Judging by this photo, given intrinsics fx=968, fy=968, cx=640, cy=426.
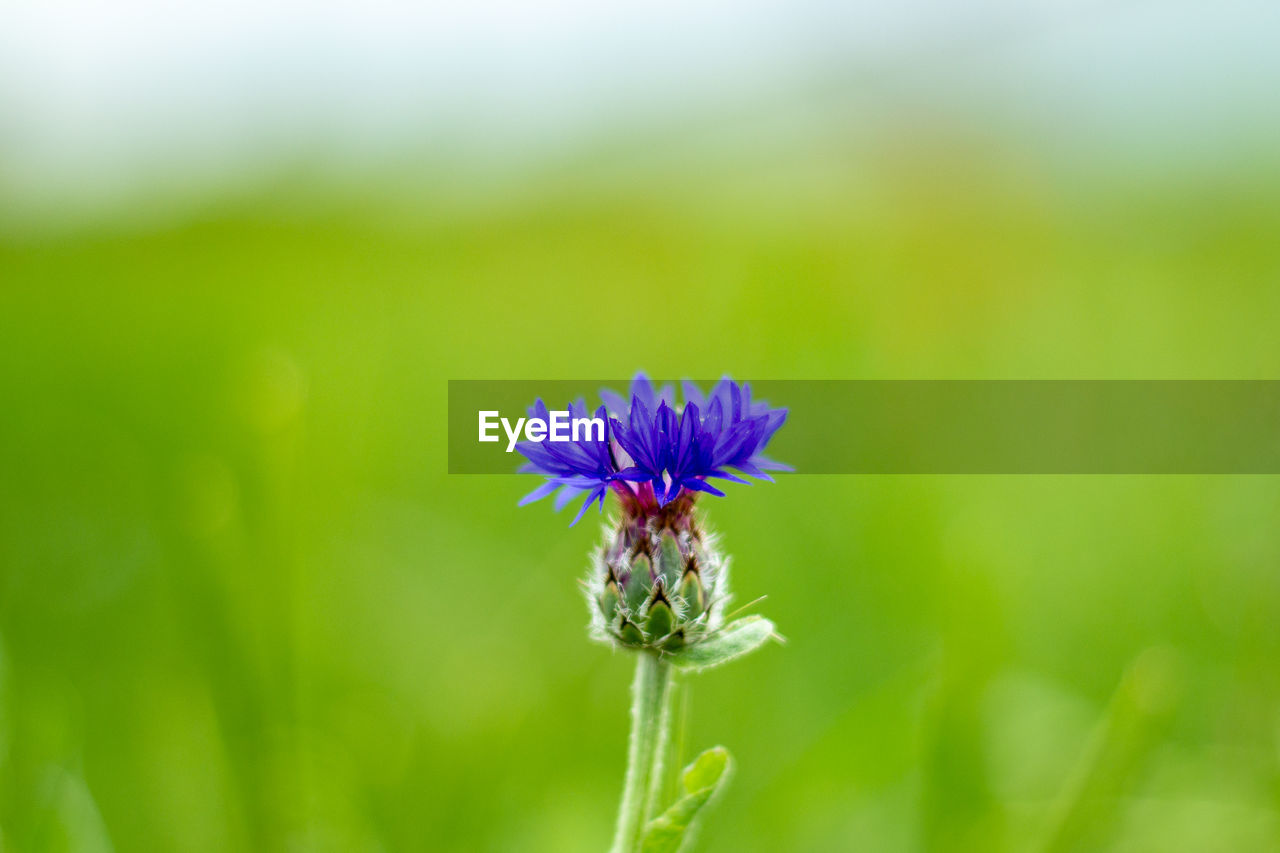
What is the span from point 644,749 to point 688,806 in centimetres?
10

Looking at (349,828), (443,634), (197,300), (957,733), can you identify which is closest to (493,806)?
(349,828)

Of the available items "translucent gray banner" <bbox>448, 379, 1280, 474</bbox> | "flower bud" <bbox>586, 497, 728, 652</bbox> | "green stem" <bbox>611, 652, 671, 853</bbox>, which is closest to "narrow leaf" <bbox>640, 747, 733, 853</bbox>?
"green stem" <bbox>611, 652, 671, 853</bbox>

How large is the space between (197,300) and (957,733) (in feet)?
11.9

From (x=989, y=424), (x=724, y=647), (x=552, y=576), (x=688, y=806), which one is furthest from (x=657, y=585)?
(x=989, y=424)

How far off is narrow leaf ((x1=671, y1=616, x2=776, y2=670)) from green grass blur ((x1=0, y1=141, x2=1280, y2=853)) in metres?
0.53

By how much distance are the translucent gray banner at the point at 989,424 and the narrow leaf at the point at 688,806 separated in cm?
181

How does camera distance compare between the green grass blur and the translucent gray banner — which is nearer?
the green grass blur

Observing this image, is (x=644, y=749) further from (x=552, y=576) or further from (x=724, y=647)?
(x=552, y=576)

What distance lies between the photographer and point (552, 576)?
241 centimetres

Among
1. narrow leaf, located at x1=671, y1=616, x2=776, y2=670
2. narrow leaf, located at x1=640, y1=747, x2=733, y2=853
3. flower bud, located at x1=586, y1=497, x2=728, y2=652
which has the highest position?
flower bud, located at x1=586, y1=497, x2=728, y2=652

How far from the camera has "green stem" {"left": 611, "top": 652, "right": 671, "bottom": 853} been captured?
1.05m

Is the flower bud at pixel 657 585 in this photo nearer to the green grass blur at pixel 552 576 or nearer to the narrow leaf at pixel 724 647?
the narrow leaf at pixel 724 647

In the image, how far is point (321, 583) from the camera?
7.25 ft

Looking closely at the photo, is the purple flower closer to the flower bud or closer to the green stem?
the flower bud
